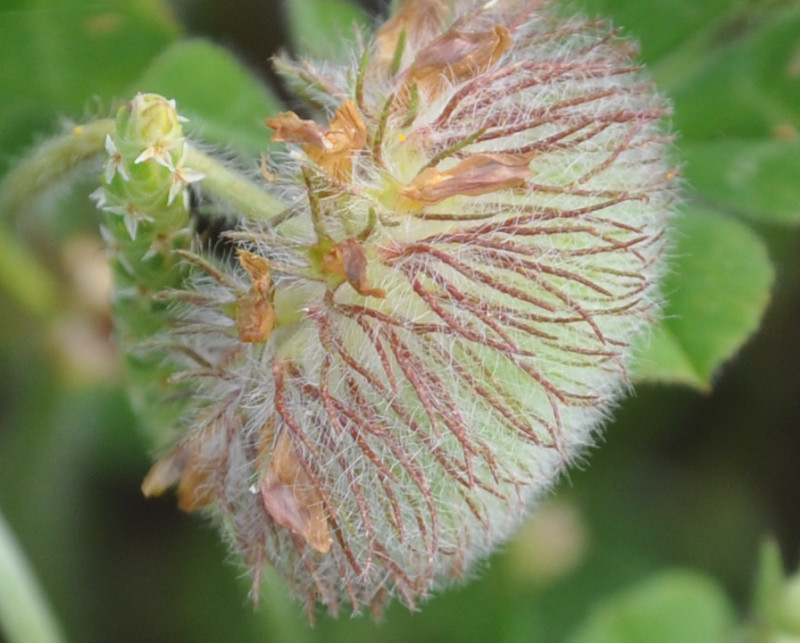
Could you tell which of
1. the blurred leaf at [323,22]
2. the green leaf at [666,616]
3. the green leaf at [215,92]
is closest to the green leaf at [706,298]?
the green leaf at [666,616]

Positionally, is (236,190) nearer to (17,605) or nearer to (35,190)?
(35,190)

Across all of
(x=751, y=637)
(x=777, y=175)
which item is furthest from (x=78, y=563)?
(x=777, y=175)

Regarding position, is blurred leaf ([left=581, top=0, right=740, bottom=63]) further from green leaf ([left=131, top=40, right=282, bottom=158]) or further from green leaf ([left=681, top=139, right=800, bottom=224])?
green leaf ([left=131, top=40, right=282, bottom=158])

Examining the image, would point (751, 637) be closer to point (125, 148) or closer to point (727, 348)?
point (727, 348)

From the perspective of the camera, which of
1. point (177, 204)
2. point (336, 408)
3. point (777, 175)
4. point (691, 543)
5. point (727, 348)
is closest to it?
point (336, 408)

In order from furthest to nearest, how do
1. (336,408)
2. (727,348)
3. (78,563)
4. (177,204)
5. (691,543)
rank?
(691,543)
(78,563)
(727,348)
(177,204)
(336,408)

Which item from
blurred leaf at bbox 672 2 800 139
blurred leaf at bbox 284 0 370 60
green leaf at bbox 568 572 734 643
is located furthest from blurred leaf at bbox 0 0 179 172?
green leaf at bbox 568 572 734 643

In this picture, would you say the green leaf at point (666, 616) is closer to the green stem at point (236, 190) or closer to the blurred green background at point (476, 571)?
the blurred green background at point (476, 571)
